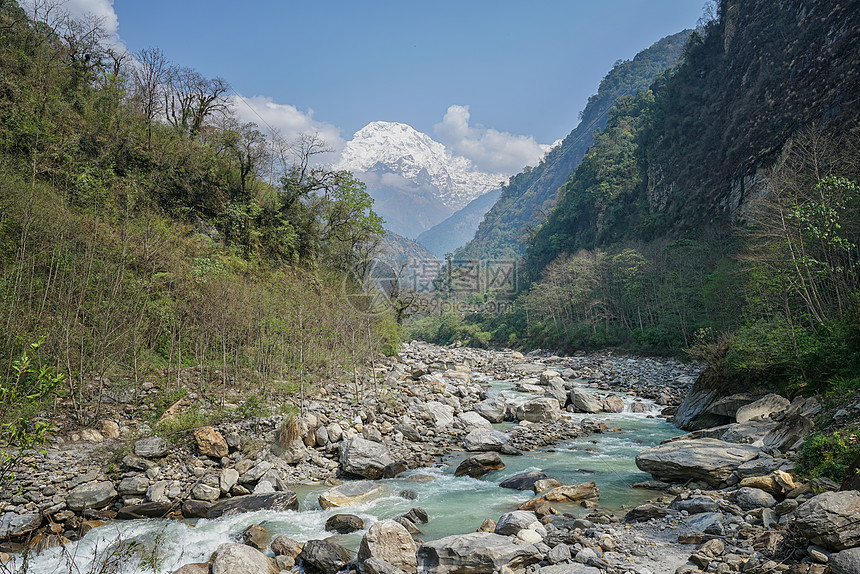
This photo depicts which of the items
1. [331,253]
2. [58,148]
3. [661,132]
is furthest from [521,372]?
[661,132]

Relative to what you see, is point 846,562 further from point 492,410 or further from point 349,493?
point 492,410

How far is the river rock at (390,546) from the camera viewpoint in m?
6.31

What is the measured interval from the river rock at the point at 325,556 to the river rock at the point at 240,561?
1.57 ft

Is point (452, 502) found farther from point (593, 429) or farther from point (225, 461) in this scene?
point (593, 429)

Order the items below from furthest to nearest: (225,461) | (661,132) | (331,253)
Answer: (661,132), (331,253), (225,461)

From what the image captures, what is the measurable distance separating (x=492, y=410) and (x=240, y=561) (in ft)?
39.1

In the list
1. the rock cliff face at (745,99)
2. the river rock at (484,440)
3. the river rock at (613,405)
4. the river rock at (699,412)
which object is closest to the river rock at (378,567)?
the river rock at (484,440)

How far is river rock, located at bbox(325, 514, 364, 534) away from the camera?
7750mm

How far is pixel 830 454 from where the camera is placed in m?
6.94

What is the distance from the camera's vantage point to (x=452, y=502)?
9164mm

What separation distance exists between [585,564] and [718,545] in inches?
67.9

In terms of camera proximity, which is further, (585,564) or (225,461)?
(225,461)

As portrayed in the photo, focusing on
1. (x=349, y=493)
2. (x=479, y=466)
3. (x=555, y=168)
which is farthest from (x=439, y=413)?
(x=555, y=168)

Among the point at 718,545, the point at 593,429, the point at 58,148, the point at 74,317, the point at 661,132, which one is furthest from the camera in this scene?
the point at 661,132
